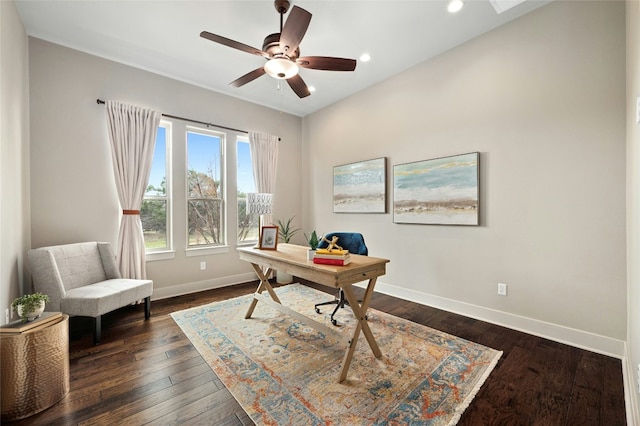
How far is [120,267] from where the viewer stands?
3242mm

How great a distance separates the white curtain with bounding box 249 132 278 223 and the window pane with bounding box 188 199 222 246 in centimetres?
76

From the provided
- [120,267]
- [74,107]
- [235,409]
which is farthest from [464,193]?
[74,107]

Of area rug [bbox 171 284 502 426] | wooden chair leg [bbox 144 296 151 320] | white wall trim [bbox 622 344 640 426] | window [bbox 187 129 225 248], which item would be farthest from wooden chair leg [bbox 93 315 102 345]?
white wall trim [bbox 622 344 640 426]

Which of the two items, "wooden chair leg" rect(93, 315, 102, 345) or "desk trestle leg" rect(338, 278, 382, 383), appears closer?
"desk trestle leg" rect(338, 278, 382, 383)

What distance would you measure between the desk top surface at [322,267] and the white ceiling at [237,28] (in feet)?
7.55

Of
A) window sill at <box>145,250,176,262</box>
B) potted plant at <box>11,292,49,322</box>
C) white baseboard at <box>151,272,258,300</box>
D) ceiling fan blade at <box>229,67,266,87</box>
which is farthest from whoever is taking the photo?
white baseboard at <box>151,272,258,300</box>

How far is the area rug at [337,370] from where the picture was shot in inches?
63.4

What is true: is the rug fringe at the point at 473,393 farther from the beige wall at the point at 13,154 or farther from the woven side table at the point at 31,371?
the beige wall at the point at 13,154

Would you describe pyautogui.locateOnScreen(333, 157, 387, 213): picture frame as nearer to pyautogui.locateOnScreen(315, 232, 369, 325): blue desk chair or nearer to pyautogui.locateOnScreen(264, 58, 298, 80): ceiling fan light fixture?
pyautogui.locateOnScreen(315, 232, 369, 325): blue desk chair

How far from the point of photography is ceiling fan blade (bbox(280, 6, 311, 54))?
6.11 ft

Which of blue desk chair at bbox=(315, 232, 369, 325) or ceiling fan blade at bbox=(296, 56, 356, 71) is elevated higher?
ceiling fan blade at bbox=(296, 56, 356, 71)

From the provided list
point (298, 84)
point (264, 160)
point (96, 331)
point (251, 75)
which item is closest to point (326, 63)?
point (298, 84)

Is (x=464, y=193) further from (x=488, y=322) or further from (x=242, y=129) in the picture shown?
(x=242, y=129)

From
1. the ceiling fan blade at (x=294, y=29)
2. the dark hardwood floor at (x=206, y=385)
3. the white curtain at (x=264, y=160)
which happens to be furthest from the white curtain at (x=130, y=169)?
the ceiling fan blade at (x=294, y=29)
